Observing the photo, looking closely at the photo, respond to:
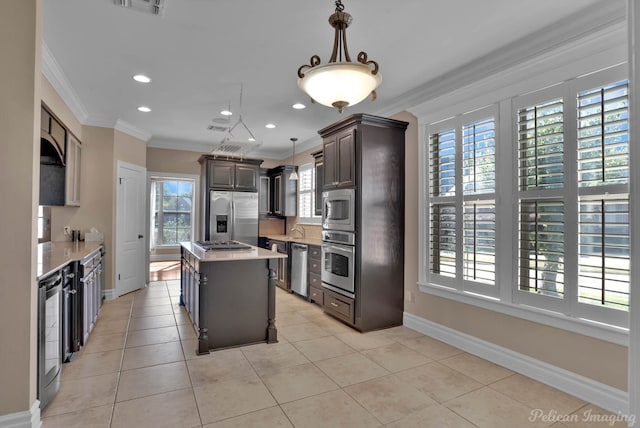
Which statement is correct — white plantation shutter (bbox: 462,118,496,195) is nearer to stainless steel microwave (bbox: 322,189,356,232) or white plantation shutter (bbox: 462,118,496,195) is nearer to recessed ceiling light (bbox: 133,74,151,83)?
stainless steel microwave (bbox: 322,189,356,232)

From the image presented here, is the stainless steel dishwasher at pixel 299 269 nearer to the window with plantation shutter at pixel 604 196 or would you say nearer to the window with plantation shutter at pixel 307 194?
the window with plantation shutter at pixel 307 194

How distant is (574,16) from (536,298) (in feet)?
6.96

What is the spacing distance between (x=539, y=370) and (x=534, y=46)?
2613 millimetres

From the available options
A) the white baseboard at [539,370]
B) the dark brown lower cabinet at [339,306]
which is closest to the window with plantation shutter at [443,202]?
the white baseboard at [539,370]

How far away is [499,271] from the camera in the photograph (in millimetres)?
2977

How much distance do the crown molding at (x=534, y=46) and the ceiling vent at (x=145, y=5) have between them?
8.50 ft

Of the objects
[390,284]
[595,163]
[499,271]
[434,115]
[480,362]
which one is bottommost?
[480,362]

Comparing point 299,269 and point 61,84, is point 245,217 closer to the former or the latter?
point 299,269

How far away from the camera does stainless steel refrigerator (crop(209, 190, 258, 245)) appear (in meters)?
6.27

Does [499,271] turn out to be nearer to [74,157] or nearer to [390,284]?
[390,284]

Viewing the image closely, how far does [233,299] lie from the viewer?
10.8 feet

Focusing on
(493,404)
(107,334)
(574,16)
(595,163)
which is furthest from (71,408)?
(574,16)

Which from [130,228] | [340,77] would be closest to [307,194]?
[130,228]

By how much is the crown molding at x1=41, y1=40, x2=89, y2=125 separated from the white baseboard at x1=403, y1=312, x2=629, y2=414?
4609mm
